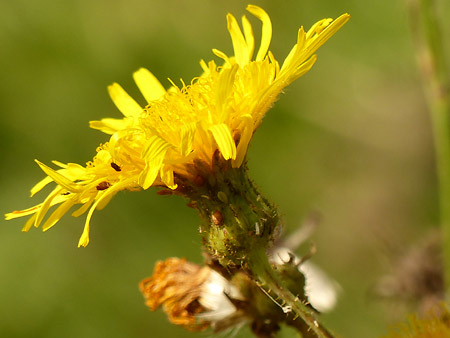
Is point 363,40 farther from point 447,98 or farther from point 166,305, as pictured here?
point 166,305

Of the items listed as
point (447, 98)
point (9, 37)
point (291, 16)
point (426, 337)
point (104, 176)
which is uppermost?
point (9, 37)

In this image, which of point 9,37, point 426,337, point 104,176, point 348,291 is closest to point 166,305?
point 104,176

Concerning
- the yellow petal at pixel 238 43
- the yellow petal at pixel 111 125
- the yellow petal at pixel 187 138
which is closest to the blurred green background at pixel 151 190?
the yellow petal at pixel 111 125

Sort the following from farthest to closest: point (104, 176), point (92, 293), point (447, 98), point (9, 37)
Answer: point (9, 37), point (92, 293), point (447, 98), point (104, 176)

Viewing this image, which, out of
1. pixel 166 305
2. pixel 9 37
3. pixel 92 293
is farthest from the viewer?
pixel 9 37

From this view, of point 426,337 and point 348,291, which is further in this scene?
point 348,291

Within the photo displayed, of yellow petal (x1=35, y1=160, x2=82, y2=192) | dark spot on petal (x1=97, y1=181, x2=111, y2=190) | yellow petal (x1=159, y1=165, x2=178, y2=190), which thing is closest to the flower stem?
yellow petal (x1=159, y1=165, x2=178, y2=190)

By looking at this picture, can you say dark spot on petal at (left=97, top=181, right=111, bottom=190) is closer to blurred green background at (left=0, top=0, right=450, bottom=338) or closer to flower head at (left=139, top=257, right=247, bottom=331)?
flower head at (left=139, top=257, right=247, bottom=331)
